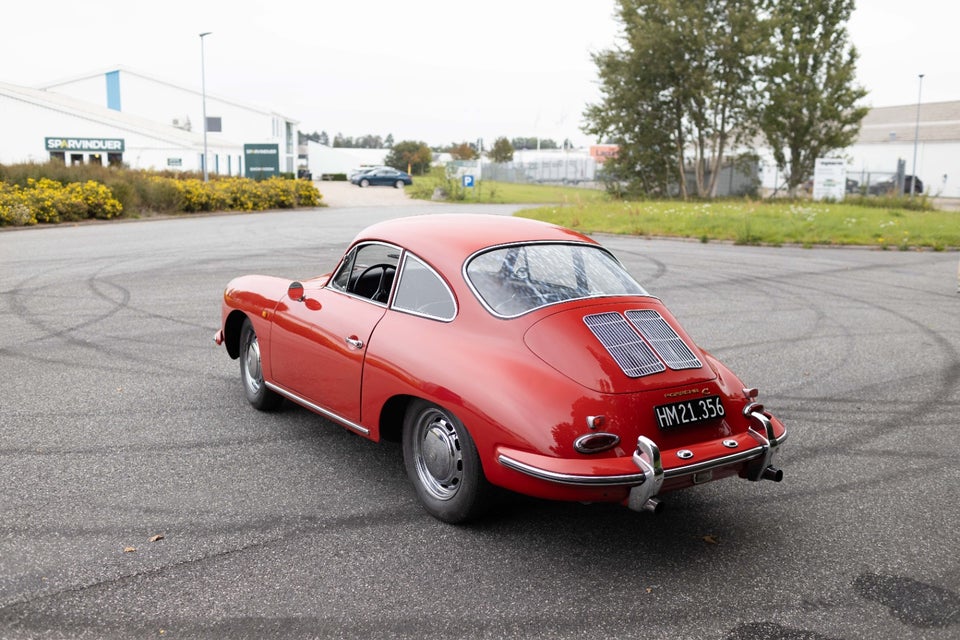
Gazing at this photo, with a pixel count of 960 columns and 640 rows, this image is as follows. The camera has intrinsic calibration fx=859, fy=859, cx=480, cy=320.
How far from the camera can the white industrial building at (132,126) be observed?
48625mm

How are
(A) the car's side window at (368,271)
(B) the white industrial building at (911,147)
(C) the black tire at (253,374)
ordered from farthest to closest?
(B) the white industrial building at (911,147) < (C) the black tire at (253,374) < (A) the car's side window at (368,271)

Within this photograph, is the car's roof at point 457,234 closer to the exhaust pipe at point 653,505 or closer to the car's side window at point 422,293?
the car's side window at point 422,293

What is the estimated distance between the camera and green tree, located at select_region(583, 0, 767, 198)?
1476 inches

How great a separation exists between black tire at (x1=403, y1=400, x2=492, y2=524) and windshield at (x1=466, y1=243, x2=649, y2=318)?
2.11 ft

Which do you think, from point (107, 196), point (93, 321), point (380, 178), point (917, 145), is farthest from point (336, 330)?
point (917, 145)

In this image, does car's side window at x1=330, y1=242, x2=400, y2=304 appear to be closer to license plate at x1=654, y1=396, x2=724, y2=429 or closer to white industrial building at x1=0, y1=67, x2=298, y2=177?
license plate at x1=654, y1=396, x2=724, y2=429

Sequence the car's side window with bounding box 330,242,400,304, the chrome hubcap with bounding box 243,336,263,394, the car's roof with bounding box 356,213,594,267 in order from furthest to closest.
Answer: the chrome hubcap with bounding box 243,336,263,394 → the car's side window with bounding box 330,242,400,304 → the car's roof with bounding box 356,213,594,267

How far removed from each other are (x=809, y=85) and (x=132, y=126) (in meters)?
38.9

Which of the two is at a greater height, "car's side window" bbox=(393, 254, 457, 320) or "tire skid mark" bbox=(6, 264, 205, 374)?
"car's side window" bbox=(393, 254, 457, 320)

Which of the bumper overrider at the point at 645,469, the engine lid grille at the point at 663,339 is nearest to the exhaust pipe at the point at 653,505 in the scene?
the bumper overrider at the point at 645,469

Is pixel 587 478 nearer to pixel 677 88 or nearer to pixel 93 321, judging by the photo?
pixel 93 321

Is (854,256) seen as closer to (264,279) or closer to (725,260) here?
(725,260)

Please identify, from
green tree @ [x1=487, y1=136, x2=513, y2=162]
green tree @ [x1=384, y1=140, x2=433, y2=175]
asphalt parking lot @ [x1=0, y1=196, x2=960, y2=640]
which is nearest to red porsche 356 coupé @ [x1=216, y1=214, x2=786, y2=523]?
asphalt parking lot @ [x1=0, y1=196, x2=960, y2=640]

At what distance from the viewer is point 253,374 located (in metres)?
6.30
